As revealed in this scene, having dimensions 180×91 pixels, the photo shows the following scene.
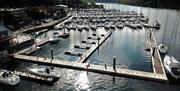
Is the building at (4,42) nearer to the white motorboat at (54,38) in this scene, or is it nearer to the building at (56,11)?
the white motorboat at (54,38)

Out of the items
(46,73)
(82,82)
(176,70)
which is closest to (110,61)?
(82,82)

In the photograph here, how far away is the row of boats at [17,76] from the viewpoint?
34.9 metres

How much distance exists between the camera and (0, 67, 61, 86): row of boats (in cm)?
3486

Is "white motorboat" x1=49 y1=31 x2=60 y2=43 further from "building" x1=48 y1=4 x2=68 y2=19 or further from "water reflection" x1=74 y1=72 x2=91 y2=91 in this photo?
"building" x1=48 y1=4 x2=68 y2=19

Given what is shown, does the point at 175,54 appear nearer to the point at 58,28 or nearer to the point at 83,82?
the point at 83,82

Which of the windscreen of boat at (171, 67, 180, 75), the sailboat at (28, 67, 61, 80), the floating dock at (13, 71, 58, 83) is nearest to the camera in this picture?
the floating dock at (13, 71, 58, 83)

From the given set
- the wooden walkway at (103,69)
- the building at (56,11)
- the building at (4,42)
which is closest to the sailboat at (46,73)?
the wooden walkway at (103,69)

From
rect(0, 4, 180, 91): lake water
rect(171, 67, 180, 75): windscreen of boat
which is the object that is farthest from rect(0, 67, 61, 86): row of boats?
rect(171, 67, 180, 75): windscreen of boat

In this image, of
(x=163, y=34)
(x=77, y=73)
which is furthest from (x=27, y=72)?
(x=163, y=34)

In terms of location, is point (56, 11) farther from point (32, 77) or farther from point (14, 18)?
point (32, 77)

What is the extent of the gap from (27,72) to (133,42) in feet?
125

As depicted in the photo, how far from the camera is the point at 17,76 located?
36.0m

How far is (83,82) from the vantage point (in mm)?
37156

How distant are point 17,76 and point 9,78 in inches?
52.4
